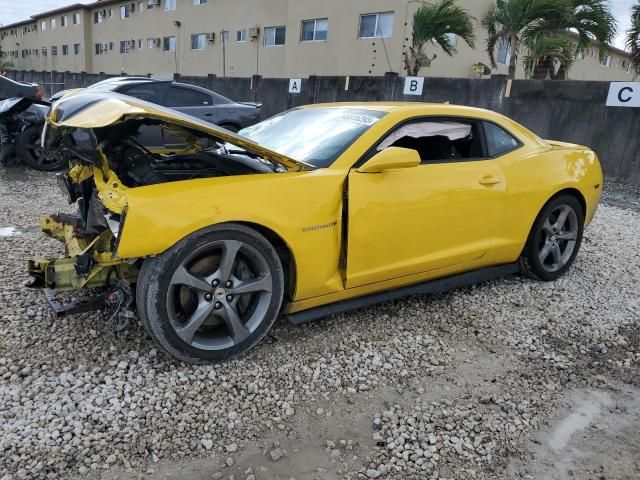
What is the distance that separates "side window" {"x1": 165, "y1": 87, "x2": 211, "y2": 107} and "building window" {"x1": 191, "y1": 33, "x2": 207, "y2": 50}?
18.9 meters

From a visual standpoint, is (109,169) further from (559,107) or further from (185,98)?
(559,107)

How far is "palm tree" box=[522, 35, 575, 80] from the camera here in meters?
12.5

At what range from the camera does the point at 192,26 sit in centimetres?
2705

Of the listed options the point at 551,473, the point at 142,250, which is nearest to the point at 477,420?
the point at 551,473

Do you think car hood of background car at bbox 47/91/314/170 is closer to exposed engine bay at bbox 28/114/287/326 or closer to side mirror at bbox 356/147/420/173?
exposed engine bay at bbox 28/114/287/326

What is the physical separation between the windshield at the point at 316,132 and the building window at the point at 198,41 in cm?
2525

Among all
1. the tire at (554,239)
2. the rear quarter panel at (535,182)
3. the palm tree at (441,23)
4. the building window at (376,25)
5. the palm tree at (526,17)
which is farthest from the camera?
the building window at (376,25)

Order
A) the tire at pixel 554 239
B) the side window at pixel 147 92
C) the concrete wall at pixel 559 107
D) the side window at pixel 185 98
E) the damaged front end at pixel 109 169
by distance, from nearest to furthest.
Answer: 1. the damaged front end at pixel 109 169
2. the tire at pixel 554 239
3. the side window at pixel 147 92
4. the concrete wall at pixel 559 107
5. the side window at pixel 185 98

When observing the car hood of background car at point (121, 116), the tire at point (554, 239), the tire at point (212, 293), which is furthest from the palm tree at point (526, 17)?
the tire at point (212, 293)

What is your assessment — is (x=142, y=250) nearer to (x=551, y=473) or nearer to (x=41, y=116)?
(x=551, y=473)

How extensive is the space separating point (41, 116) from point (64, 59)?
39.9 m

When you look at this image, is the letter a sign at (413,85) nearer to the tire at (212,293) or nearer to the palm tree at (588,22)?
the palm tree at (588,22)

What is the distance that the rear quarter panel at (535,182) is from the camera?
372 centimetres

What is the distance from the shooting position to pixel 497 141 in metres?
3.77
